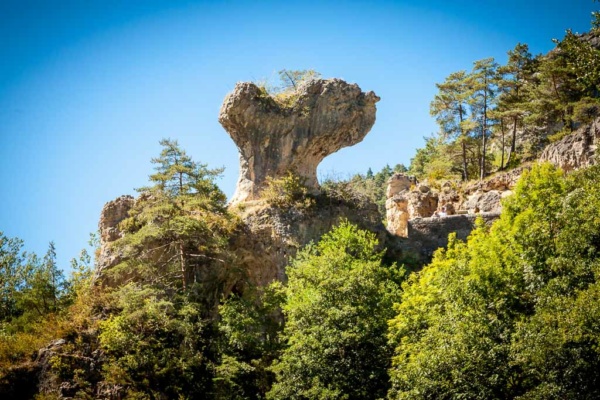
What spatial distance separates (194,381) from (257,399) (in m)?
2.74

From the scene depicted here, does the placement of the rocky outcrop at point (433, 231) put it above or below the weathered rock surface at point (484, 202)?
below

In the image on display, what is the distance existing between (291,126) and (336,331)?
14.1 meters

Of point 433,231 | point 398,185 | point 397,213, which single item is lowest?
point 433,231

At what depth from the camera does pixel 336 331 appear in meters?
22.5

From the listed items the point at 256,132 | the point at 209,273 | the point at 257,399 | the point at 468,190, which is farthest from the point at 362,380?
the point at 468,190

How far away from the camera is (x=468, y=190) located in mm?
38656

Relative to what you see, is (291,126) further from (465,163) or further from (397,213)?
(465,163)

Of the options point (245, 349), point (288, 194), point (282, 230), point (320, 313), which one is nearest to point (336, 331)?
point (320, 313)

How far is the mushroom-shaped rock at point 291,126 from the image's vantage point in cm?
3306

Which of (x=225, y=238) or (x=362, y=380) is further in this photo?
(x=225, y=238)

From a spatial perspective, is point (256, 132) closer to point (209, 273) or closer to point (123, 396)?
point (209, 273)

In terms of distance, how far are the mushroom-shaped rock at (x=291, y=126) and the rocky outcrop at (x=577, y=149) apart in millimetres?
10476

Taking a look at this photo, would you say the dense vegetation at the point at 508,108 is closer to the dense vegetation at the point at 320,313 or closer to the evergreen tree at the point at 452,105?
the evergreen tree at the point at 452,105

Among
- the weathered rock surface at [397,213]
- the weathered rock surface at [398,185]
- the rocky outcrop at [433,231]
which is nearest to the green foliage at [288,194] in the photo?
the rocky outcrop at [433,231]
